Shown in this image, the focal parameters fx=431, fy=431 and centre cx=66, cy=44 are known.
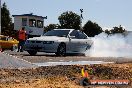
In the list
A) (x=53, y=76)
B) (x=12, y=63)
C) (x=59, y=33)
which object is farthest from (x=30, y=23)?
(x=53, y=76)

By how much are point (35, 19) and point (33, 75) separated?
59110 mm

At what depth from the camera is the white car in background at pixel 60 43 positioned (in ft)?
68.0

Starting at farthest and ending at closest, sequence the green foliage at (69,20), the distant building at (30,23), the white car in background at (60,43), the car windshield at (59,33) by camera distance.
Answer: the green foliage at (69,20), the distant building at (30,23), the car windshield at (59,33), the white car in background at (60,43)

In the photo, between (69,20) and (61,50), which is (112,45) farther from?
(69,20)

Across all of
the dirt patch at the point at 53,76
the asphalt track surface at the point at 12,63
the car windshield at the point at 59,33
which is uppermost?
the car windshield at the point at 59,33

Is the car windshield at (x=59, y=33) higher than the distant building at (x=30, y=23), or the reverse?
the distant building at (x=30, y=23)

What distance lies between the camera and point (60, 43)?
69.1 ft

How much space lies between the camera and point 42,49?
20781 mm

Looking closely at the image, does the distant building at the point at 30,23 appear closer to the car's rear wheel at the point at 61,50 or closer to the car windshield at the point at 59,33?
the car windshield at the point at 59,33

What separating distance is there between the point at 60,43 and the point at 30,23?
46.0 m

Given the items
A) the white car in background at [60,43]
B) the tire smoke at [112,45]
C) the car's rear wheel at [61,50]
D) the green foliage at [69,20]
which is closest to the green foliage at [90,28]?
the green foliage at [69,20]

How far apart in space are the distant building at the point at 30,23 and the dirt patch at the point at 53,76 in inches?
2126

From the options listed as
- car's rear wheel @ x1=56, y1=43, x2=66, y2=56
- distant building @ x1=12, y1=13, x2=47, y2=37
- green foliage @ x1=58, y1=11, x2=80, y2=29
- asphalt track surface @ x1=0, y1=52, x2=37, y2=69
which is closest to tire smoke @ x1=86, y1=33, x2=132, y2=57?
car's rear wheel @ x1=56, y1=43, x2=66, y2=56

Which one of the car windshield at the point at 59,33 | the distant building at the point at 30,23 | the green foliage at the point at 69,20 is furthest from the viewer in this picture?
the green foliage at the point at 69,20
